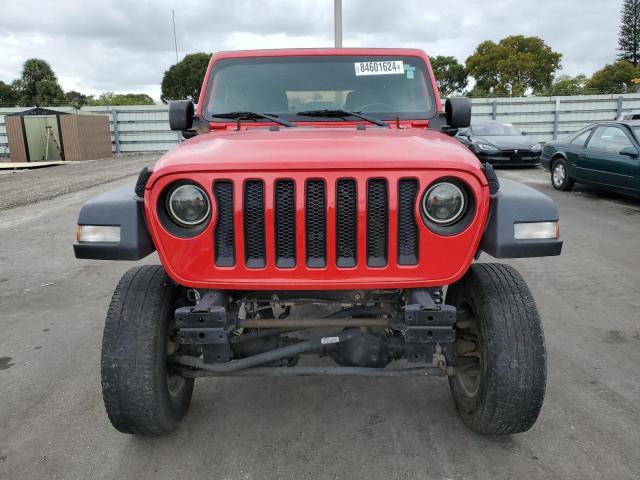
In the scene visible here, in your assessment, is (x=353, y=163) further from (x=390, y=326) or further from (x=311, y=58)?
(x=311, y=58)

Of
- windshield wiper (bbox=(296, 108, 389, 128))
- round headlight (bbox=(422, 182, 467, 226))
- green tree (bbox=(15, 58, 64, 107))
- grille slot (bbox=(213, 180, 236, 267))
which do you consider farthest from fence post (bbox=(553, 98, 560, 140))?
green tree (bbox=(15, 58, 64, 107))

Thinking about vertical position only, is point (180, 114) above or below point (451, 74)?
below

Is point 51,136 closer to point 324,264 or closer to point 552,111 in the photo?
point 552,111

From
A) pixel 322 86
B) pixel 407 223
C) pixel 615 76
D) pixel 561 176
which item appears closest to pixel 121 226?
pixel 407 223

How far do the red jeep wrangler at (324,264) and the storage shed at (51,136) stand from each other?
68.9 feet

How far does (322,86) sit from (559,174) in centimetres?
888

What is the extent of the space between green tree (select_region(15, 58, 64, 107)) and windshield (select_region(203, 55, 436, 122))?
60.9 metres

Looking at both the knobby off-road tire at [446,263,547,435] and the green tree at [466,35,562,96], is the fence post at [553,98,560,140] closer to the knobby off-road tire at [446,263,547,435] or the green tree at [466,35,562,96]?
the knobby off-road tire at [446,263,547,435]

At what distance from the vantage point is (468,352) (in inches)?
111

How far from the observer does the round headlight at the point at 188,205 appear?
228 centimetres

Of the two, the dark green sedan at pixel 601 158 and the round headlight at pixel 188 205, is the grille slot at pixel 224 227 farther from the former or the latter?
the dark green sedan at pixel 601 158

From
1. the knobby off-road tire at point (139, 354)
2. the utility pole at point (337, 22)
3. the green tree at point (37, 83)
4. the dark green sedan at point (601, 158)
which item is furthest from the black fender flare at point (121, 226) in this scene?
the green tree at point (37, 83)

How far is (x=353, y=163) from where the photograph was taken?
2207 mm

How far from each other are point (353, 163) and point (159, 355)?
1272 millimetres
